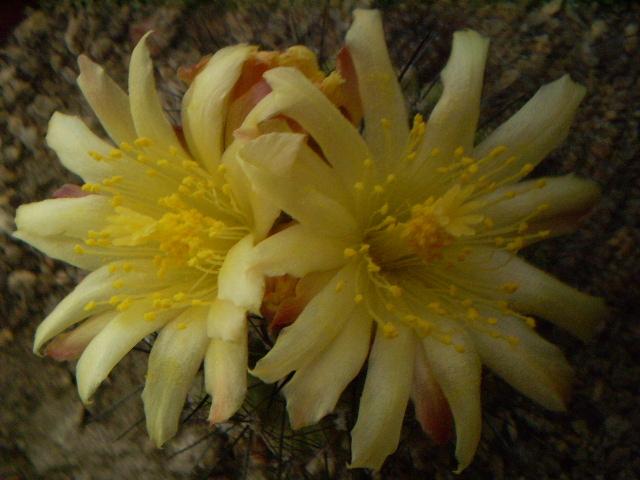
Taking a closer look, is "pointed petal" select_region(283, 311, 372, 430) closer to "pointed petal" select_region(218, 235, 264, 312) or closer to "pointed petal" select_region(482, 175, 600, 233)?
"pointed petal" select_region(218, 235, 264, 312)

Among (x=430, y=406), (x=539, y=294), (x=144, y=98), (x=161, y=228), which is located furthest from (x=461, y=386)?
(x=144, y=98)

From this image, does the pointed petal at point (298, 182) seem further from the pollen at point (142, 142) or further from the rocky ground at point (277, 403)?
the rocky ground at point (277, 403)

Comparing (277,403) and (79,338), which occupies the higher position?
(79,338)

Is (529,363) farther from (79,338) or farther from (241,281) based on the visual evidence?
(79,338)

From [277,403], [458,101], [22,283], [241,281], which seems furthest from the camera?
[22,283]

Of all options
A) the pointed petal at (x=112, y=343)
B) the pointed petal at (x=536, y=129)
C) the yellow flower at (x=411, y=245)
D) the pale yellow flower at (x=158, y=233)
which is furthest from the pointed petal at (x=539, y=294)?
the pointed petal at (x=112, y=343)

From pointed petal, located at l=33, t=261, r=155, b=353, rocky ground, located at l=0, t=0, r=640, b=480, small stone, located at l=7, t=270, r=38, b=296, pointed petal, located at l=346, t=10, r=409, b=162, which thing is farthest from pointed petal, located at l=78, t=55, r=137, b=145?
small stone, located at l=7, t=270, r=38, b=296

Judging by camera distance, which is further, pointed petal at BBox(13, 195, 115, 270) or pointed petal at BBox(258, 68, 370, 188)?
pointed petal at BBox(13, 195, 115, 270)
